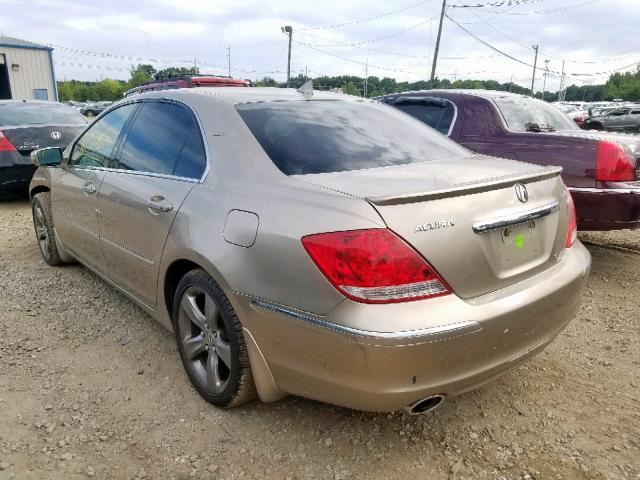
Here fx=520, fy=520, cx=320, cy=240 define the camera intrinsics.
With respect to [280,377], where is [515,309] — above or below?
above

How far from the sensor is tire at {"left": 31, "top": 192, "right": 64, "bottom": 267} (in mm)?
4445

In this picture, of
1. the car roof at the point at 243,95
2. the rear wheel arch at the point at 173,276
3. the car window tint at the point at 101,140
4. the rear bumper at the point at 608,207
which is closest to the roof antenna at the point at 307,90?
the car roof at the point at 243,95

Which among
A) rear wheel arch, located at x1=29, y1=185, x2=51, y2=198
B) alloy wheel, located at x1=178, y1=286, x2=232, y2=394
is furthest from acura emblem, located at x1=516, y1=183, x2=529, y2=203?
rear wheel arch, located at x1=29, y1=185, x2=51, y2=198

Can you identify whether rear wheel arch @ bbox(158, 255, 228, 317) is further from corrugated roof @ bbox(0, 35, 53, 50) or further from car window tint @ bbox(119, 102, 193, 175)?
corrugated roof @ bbox(0, 35, 53, 50)

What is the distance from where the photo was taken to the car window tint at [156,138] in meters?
2.78

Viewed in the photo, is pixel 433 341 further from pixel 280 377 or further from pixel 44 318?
pixel 44 318

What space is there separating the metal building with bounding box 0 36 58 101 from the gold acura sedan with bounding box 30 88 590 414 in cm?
2712

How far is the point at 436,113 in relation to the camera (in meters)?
5.39

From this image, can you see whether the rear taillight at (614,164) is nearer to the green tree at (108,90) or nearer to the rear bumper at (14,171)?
the rear bumper at (14,171)

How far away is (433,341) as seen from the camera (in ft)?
5.96

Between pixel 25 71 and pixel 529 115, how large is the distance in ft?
94.0

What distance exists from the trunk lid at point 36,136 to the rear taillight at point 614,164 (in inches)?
244

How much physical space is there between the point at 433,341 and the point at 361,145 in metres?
1.15

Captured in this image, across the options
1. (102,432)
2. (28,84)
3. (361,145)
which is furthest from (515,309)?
(28,84)
